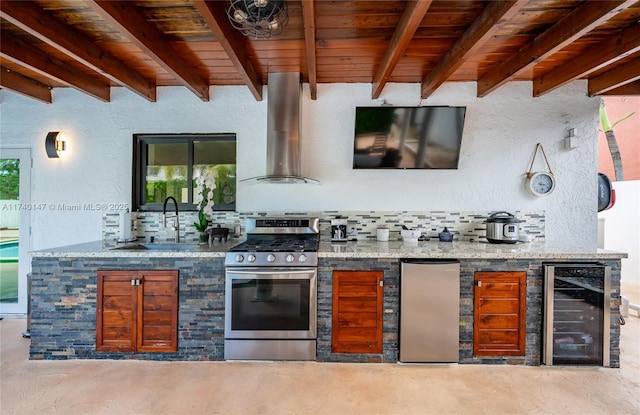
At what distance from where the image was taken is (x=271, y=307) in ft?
7.80

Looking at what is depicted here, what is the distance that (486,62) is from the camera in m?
2.70

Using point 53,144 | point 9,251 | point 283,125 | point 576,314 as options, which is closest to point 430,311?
point 576,314

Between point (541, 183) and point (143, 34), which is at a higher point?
point (143, 34)

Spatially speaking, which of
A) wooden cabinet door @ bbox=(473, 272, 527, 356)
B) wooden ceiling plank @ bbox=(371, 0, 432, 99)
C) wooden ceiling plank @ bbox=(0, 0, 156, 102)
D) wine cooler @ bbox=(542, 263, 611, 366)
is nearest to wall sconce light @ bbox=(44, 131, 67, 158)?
wooden ceiling plank @ bbox=(0, 0, 156, 102)

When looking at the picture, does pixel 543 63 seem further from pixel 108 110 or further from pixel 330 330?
pixel 108 110

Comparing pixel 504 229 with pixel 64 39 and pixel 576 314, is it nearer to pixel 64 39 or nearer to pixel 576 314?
pixel 576 314

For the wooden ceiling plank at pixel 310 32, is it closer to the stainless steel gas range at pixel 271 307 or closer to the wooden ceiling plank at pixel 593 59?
the stainless steel gas range at pixel 271 307

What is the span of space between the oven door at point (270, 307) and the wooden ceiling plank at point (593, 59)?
2.96 metres

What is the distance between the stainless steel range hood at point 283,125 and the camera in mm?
2879

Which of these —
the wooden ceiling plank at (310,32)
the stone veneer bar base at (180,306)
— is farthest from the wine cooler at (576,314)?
the wooden ceiling plank at (310,32)

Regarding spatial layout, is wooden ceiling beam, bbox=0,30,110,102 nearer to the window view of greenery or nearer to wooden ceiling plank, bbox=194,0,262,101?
the window view of greenery

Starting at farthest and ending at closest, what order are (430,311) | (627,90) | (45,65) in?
(627,90)
(45,65)
(430,311)

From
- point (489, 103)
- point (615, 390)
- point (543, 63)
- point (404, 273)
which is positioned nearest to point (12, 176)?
point (404, 273)

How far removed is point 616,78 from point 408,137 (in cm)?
200
